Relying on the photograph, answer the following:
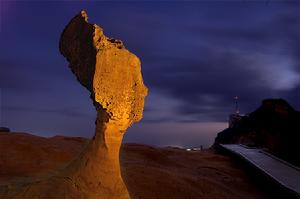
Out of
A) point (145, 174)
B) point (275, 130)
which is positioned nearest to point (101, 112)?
point (145, 174)

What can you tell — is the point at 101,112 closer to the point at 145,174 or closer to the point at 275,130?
the point at 145,174

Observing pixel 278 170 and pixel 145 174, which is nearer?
pixel 145 174

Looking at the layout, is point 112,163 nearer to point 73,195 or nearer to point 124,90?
point 73,195

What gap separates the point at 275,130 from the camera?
77.5 feet

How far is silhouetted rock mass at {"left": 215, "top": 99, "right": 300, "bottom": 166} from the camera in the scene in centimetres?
2311

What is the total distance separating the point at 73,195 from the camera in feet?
14.2

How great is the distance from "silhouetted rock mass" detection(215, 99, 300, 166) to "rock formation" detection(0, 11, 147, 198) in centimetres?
1935

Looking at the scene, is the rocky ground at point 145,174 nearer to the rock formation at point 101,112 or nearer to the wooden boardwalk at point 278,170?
the wooden boardwalk at point 278,170

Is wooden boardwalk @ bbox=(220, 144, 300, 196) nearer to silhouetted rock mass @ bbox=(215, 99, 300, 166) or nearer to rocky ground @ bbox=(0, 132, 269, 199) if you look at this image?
rocky ground @ bbox=(0, 132, 269, 199)

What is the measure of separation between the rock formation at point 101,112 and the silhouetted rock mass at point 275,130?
1935 centimetres

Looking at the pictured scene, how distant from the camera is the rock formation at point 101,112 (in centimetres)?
441

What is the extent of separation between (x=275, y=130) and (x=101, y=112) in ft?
68.9

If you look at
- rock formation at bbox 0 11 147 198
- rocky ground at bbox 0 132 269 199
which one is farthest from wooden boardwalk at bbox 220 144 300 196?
rock formation at bbox 0 11 147 198

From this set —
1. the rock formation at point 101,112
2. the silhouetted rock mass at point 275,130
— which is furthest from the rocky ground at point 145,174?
the silhouetted rock mass at point 275,130
